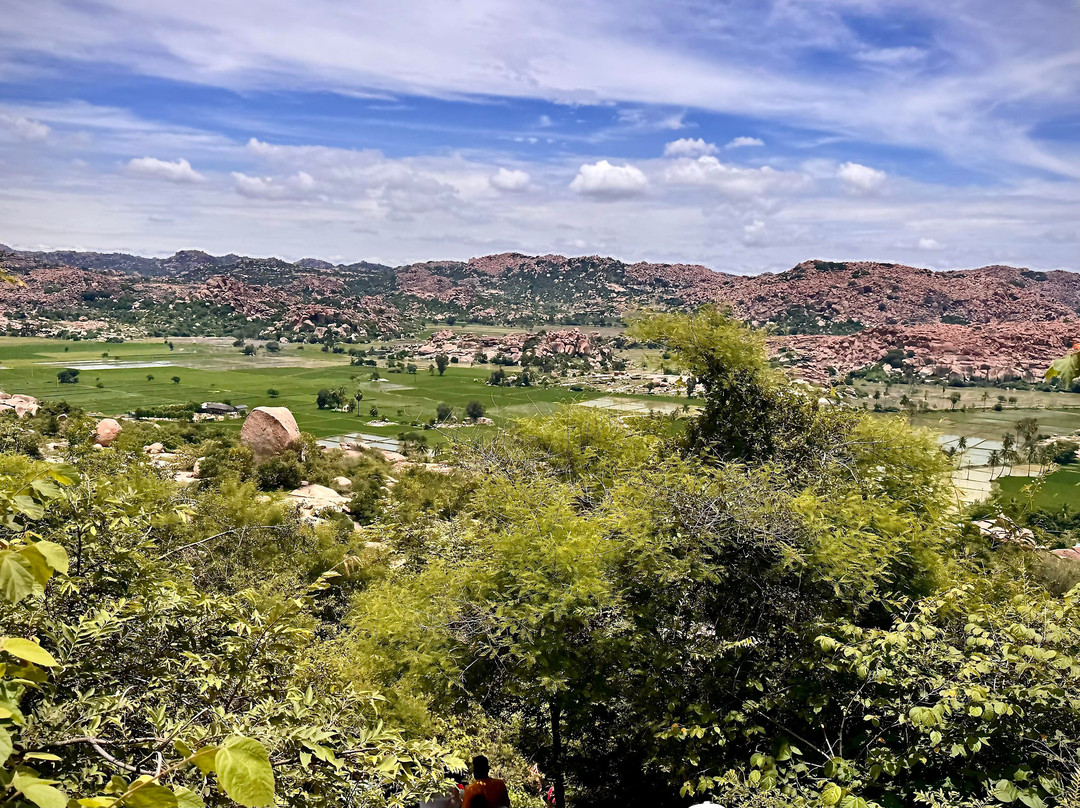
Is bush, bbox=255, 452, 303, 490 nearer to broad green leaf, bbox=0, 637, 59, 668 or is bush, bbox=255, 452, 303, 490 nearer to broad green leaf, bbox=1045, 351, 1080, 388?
broad green leaf, bbox=0, 637, 59, 668

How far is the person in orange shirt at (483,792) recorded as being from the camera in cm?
605

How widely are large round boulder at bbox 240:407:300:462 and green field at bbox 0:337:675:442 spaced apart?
2790 cm

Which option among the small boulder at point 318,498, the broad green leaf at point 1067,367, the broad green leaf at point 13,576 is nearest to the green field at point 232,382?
the small boulder at point 318,498

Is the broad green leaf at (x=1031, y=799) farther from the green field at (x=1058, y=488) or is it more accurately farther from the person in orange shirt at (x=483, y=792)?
the green field at (x=1058, y=488)

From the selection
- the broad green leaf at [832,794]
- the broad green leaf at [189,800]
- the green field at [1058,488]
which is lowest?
the green field at [1058,488]

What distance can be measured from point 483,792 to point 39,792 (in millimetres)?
5477

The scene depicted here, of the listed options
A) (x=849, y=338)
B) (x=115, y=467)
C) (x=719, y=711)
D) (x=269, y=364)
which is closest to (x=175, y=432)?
(x=115, y=467)

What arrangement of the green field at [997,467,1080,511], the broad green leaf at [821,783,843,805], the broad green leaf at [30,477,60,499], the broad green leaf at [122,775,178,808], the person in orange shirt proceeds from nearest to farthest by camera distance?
the broad green leaf at [122,775,178,808] < the broad green leaf at [30,477,60,499] < the broad green leaf at [821,783,843,805] < the person in orange shirt < the green field at [997,467,1080,511]

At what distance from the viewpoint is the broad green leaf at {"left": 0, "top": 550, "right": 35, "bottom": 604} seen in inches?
62.4

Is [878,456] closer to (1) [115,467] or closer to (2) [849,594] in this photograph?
(2) [849,594]

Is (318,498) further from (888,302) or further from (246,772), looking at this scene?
(888,302)

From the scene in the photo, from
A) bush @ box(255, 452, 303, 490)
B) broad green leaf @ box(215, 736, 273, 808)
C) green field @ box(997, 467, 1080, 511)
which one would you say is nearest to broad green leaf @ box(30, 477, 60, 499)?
broad green leaf @ box(215, 736, 273, 808)

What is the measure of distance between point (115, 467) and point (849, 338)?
14548 cm

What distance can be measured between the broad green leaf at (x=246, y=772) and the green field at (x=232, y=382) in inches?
2440
